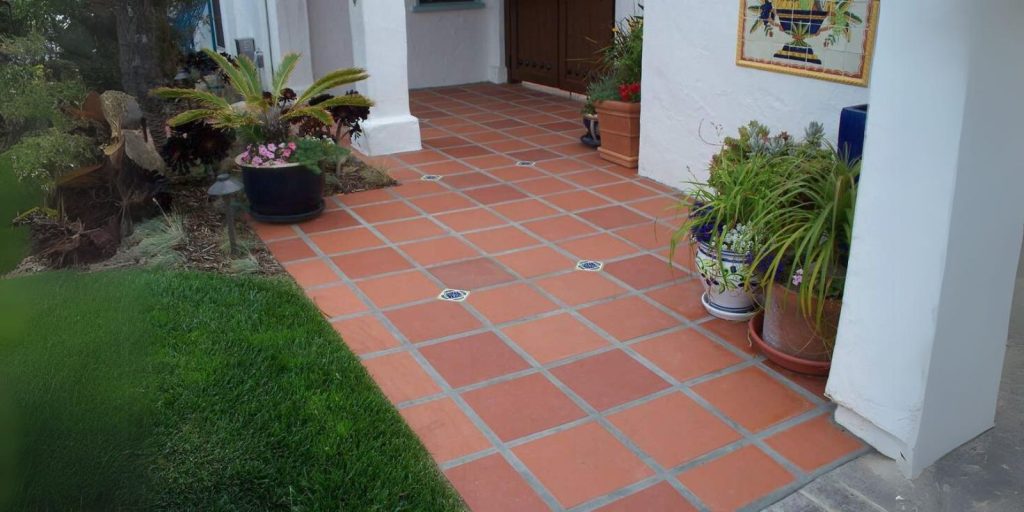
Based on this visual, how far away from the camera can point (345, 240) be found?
483cm

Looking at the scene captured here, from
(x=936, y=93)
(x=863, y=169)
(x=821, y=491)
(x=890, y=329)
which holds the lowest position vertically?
(x=821, y=491)

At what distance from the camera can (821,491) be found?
8.22 ft

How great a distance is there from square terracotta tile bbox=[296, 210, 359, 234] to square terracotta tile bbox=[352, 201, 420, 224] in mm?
93

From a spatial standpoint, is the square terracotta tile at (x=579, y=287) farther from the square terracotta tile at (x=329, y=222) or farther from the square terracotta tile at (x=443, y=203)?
the square terracotta tile at (x=329, y=222)

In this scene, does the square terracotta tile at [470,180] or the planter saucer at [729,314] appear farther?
the square terracotta tile at [470,180]

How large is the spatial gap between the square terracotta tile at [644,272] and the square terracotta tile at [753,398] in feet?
3.20

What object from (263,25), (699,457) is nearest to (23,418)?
(699,457)

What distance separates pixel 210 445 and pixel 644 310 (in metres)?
2.06

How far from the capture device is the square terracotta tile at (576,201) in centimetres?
536

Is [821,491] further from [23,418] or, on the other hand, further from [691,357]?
[23,418]

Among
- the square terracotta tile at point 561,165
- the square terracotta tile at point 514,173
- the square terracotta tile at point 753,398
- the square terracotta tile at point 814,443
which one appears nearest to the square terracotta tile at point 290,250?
the square terracotta tile at point 514,173

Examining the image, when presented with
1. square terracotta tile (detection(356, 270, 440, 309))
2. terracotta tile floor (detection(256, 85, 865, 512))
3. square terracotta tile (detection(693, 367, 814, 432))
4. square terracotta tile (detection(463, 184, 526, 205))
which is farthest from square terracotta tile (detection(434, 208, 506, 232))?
square terracotta tile (detection(693, 367, 814, 432))

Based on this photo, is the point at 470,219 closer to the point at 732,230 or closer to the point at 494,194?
the point at 494,194

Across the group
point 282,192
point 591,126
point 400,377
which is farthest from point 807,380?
point 591,126
